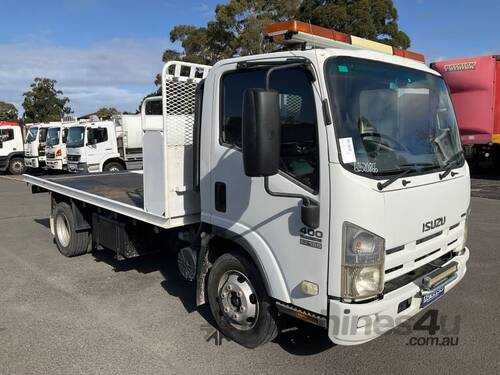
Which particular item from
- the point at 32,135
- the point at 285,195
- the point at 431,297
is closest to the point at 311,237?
the point at 285,195

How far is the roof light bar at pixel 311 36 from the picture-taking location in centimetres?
314

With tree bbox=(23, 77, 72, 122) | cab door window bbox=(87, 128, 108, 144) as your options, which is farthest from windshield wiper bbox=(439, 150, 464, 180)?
tree bbox=(23, 77, 72, 122)

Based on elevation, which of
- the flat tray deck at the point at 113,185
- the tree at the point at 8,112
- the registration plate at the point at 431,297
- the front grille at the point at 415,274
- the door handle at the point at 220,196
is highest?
the tree at the point at 8,112

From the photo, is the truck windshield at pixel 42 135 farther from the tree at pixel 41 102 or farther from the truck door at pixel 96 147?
the tree at pixel 41 102

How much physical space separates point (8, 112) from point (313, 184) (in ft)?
214

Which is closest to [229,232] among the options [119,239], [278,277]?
[278,277]

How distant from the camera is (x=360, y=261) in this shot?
279 centimetres

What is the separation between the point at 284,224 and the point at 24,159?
2151 centimetres

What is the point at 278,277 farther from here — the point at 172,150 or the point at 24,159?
the point at 24,159

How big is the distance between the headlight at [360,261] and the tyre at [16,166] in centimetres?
2230

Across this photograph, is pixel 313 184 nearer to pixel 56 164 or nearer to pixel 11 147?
pixel 56 164

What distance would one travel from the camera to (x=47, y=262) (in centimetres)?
614

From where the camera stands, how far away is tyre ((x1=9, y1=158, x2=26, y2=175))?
21500 mm

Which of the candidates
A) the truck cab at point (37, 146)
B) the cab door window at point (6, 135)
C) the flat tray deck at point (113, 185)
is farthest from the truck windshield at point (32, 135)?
the flat tray deck at point (113, 185)
